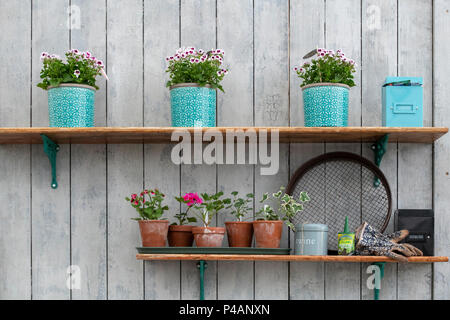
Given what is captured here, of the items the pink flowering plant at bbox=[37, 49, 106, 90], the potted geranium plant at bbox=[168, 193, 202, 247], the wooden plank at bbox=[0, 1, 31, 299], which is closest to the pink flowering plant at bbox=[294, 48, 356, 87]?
the potted geranium plant at bbox=[168, 193, 202, 247]

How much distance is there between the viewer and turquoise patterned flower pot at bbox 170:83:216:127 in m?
2.25

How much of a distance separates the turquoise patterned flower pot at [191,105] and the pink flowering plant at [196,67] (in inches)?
1.1

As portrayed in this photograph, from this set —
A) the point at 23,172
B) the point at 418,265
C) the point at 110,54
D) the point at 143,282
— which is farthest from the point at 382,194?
the point at 23,172

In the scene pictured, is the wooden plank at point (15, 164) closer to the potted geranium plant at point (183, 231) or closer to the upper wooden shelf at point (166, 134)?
the upper wooden shelf at point (166, 134)

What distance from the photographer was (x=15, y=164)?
246 centimetres

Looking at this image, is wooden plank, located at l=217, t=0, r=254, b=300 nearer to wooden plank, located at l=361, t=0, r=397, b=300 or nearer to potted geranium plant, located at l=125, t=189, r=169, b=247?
potted geranium plant, located at l=125, t=189, r=169, b=247

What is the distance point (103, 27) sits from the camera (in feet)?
8.19

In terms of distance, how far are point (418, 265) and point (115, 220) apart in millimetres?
1226

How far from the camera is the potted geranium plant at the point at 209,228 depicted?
224 cm

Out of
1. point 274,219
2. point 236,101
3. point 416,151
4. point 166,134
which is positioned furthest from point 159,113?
point 416,151

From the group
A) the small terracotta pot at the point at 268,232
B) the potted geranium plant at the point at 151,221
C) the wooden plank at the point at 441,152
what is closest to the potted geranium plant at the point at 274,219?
the small terracotta pot at the point at 268,232

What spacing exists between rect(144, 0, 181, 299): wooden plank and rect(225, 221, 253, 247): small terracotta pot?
27 cm

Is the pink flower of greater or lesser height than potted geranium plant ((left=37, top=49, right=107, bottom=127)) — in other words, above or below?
below
